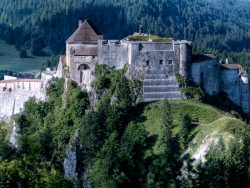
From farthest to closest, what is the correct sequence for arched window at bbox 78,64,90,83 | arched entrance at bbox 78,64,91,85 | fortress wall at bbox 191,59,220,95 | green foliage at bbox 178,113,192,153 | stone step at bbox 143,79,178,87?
arched window at bbox 78,64,90,83 → arched entrance at bbox 78,64,91,85 → fortress wall at bbox 191,59,220,95 → stone step at bbox 143,79,178,87 → green foliage at bbox 178,113,192,153

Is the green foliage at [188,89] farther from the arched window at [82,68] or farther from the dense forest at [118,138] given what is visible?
the arched window at [82,68]

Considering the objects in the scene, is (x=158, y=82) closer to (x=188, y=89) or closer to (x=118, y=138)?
(x=188, y=89)

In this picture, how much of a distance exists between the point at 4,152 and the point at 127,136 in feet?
64.0

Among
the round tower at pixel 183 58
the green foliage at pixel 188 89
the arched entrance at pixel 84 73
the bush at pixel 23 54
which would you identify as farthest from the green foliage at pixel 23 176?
the bush at pixel 23 54

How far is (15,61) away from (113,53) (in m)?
92.4

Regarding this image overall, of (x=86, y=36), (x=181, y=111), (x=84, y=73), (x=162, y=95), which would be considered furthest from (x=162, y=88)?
(x=86, y=36)

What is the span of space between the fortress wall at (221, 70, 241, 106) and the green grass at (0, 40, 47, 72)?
77679 millimetres

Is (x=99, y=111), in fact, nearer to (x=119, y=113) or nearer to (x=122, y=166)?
(x=119, y=113)

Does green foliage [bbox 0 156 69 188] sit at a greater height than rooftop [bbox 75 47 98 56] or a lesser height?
lesser

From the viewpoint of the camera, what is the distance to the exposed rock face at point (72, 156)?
6762 cm

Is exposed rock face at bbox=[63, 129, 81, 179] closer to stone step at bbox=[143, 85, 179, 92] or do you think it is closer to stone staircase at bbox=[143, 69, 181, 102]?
stone staircase at bbox=[143, 69, 181, 102]

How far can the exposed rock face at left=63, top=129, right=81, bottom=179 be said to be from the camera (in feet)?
222

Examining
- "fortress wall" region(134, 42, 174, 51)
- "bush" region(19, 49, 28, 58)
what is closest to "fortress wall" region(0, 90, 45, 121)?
"fortress wall" region(134, 42, 174, 51)

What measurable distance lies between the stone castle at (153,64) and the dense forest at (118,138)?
129cm
